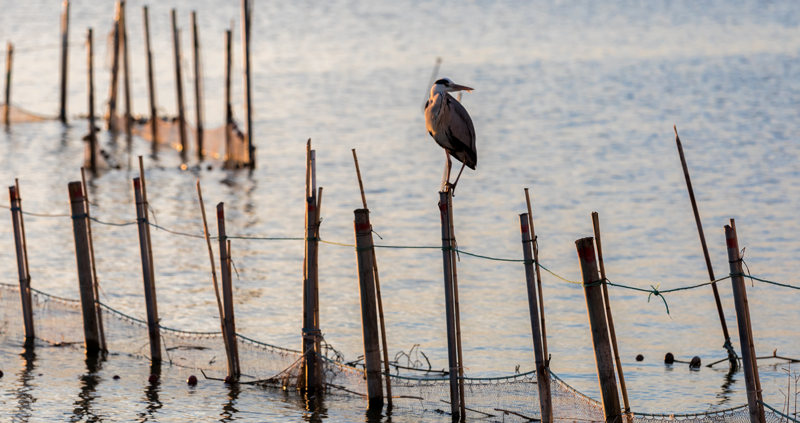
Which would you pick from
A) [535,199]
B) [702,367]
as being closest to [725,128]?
[535,199]

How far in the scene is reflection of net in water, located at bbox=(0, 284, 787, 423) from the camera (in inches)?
328

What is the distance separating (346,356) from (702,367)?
149 inches

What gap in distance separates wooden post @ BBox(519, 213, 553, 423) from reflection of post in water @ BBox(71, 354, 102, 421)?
3.75m

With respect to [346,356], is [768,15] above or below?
above

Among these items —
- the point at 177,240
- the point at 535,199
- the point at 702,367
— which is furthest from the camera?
the point at 535,199

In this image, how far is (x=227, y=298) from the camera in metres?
9.37

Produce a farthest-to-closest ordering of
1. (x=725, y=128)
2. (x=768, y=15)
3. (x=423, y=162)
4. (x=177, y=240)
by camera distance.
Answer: (x=768, y=15) → (x=725, y=128) → (x=423, y=162) → (x=177, y=240)

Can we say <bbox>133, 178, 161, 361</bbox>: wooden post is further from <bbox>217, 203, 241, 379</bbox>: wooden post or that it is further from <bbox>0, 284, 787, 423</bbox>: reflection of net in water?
<bbox>217, 203, 241, 379</bbox>: wooden post

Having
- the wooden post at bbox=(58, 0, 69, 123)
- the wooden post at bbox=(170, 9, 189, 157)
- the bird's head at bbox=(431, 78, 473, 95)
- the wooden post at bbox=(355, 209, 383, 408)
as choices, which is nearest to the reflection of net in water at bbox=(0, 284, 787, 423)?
the wooden post at bbox=(355, 209, 383, 408)

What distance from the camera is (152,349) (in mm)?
10289

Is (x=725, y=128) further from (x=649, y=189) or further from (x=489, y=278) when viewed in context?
(x=489, y=278)

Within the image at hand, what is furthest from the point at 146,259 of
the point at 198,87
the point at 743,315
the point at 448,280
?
the point at 198,87

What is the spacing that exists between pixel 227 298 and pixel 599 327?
3520 millimetres

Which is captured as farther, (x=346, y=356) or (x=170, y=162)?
(x=170, y=162)
